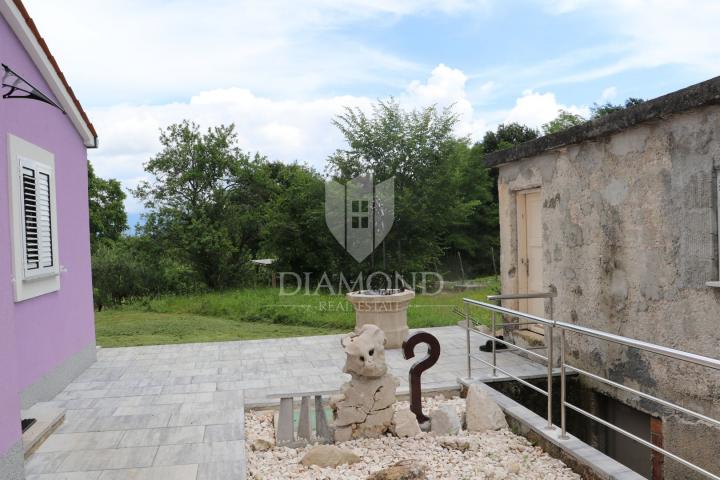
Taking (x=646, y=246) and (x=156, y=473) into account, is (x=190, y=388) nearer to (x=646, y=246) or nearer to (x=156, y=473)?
(x=156, y=473)

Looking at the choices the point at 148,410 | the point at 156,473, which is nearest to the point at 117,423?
the point at 148,410

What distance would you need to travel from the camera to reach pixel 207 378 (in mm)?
6359

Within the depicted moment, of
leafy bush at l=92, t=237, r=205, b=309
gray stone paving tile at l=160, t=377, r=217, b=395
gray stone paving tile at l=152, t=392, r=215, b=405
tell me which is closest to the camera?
gray stone paving tile at l=152, t=392, r=215, b=405

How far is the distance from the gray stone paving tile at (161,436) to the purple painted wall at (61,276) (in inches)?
34.8

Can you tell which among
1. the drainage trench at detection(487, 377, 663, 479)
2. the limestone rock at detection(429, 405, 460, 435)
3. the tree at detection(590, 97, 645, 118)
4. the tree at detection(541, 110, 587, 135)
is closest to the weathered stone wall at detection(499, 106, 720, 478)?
the drainage trench at detection(487, 377, 663, 479)

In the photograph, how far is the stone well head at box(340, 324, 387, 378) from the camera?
439cm

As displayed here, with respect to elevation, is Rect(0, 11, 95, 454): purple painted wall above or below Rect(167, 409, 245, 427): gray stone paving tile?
above

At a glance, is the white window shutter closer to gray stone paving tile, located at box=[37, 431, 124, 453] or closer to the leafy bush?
gray stone paving tile, located at box=[37, 431, 124, 453]

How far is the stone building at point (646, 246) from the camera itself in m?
4.39

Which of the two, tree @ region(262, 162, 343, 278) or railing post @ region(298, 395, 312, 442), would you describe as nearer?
railing post @ region(298, 395, 312, 442)

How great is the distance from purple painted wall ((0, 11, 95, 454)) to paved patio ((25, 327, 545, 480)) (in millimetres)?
481

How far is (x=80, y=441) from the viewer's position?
441 cm

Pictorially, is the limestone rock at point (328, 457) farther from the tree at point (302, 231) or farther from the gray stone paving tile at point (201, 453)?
the tree at point (302, 231)

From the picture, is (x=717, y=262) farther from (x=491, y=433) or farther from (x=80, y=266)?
(x=80, y=266)
